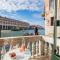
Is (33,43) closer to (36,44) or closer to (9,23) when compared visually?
(36,44)

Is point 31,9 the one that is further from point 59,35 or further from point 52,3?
point 59,35

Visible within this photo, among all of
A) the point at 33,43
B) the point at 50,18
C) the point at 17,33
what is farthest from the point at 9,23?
the point at 50,18

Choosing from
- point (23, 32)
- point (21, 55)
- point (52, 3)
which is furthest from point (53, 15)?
point (21, 55)

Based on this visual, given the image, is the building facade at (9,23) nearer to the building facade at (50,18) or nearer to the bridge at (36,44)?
the bridge at (36,44)

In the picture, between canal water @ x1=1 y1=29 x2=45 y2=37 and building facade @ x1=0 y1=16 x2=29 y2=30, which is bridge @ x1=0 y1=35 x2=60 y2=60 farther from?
building facade @ x1=0 y1=16 x2=29 y2=30

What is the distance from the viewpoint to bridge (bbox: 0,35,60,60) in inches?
98.4

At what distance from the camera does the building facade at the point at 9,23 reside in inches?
96.6

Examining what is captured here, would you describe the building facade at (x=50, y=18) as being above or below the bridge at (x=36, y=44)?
above

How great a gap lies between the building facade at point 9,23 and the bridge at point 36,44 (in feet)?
0.54

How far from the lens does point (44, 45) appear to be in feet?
8.95

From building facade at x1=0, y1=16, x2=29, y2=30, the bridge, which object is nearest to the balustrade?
the bridge

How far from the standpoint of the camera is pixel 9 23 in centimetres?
252

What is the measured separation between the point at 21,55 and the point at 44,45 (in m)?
0.41

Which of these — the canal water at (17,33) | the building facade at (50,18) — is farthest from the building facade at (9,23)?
the building facade at (50,18)
